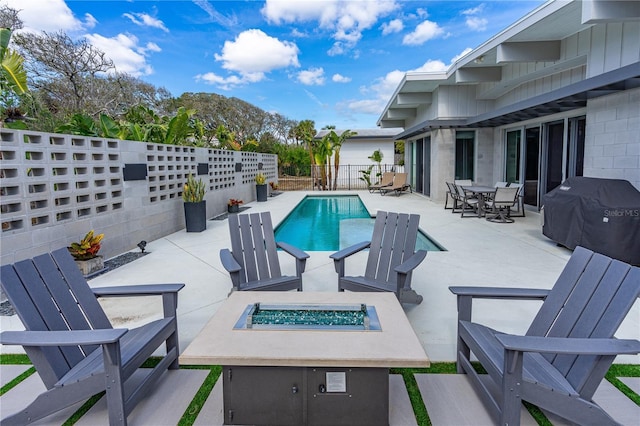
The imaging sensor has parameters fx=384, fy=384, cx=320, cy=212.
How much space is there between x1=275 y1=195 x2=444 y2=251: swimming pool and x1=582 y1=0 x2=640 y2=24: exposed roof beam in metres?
3.90

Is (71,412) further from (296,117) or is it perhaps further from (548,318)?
(296,117)

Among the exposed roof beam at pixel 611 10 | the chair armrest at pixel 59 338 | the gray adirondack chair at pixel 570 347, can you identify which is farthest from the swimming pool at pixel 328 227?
the chair armrest at pixel 59 338

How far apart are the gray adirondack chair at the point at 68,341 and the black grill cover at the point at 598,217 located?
5601 mm

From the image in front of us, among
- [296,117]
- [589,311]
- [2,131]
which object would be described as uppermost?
[296,117]

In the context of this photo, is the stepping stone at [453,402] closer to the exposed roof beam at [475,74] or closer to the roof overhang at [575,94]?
the roof overhang at [575,94]

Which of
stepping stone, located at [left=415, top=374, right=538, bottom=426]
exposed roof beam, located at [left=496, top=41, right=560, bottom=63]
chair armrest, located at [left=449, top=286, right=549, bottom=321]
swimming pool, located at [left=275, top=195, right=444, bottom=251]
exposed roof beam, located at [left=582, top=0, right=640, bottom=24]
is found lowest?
swimming pool, located at [left=275, top=195, right=444, bottom=251]

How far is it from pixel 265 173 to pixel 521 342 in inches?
661

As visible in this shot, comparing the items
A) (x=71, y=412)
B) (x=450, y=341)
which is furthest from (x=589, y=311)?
(x=71, y=412)

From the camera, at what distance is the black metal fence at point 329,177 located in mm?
21062

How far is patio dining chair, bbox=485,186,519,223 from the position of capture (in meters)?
9.11

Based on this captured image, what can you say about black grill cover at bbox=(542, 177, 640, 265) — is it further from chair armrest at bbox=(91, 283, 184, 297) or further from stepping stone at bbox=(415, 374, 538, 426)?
chair armrest at bbox=(91, 283, 184, 297)

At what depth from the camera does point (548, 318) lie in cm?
242

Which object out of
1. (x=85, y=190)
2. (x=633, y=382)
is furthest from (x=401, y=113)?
(x=633, y=382)

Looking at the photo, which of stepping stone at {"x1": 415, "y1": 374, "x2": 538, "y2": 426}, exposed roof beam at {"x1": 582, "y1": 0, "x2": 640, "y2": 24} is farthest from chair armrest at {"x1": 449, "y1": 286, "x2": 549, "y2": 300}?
exposed roof beam at {"x1": 582, "y1": 0, "x2": 640, "y2": 24}
